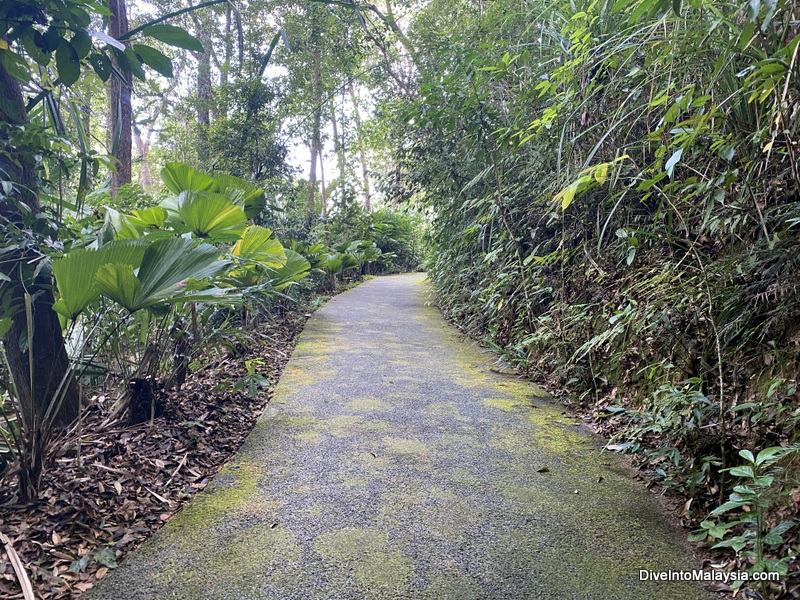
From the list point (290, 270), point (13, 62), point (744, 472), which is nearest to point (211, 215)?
point (13, 62)

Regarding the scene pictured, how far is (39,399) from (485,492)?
67.3 inches

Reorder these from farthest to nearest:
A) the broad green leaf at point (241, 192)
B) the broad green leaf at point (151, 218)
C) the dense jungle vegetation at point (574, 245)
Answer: the broad green leaf at point (241, 192) < the broad green leaf at point (151, 218) < the dense jungle vegetation at point (574, 245)

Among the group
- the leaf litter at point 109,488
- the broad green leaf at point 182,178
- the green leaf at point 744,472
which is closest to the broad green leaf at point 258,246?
the broad green leaf at point 182,178

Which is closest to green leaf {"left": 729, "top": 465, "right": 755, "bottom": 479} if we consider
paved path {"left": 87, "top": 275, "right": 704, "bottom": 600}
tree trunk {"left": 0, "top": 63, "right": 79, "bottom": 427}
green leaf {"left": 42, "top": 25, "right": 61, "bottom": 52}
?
paved path {"left": 87, "top": 275, "right": 704, "bottom": 600}

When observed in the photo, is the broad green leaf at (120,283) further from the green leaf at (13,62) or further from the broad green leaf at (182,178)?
the broad green leaf at (182,178)

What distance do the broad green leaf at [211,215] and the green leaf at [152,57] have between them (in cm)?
96

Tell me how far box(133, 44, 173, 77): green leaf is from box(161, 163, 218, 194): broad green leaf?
144 centimetres

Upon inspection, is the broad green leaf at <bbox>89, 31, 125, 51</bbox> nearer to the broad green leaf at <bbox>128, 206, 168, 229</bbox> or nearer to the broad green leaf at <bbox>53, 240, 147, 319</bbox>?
the broad green leaf at <bbox>53, 240, 147, 319</bbox>

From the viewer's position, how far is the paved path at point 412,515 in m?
1.38

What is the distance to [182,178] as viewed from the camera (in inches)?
109

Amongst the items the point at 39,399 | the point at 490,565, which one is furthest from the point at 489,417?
the point at 39,399

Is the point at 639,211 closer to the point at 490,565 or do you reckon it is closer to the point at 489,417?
the point at 489,417

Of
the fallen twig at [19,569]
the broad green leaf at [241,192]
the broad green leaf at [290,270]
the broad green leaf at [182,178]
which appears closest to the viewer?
the fallen twig at [19,569]

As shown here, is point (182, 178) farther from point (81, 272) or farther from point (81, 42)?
point (81, 42)
